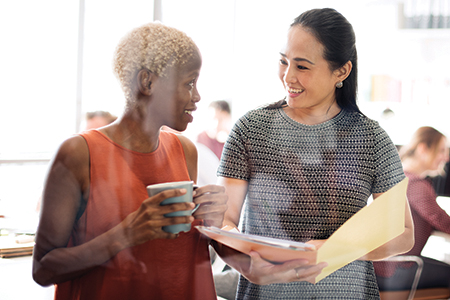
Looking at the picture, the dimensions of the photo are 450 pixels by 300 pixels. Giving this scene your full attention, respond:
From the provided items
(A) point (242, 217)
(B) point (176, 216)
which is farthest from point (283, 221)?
(B) point (176, 216)

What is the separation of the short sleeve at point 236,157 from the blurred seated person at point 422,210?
47 centimetres

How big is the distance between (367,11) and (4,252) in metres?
0.98

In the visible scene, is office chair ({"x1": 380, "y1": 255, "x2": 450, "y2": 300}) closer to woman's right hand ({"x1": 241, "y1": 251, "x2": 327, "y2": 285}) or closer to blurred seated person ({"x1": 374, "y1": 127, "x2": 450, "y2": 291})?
blurred seated person ({"x1": 374, "y1": 127, "x2": 450, "y2": 291})

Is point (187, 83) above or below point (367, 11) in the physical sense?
below

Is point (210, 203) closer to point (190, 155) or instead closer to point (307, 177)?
point (190, 155)

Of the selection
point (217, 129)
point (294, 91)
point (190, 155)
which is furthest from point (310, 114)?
point (190, 155)

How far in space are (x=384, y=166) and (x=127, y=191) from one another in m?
0.51

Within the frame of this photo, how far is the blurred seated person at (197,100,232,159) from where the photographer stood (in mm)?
788

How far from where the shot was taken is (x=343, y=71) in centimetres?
80

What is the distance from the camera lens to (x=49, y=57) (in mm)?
552

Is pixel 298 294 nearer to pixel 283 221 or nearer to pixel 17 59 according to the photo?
pixel 283 221

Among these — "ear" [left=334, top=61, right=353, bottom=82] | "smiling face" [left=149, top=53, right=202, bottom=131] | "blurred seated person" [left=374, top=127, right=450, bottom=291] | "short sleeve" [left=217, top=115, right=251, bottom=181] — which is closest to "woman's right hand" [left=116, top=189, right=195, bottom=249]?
"smiling face" [left=149, top=53, right=202, bottom=131]

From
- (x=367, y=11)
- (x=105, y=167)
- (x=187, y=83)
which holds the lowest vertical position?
(x=105, y=167)

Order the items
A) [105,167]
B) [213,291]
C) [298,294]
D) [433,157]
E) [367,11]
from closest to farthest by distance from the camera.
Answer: [105,167]
[213,291]
[298,294]
[367,11]
[433,157]
